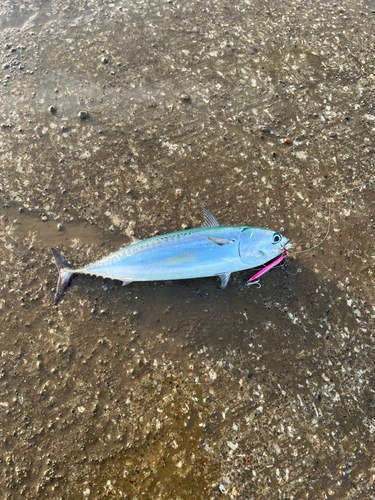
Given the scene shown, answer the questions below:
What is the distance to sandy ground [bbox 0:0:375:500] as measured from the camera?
2961 mm

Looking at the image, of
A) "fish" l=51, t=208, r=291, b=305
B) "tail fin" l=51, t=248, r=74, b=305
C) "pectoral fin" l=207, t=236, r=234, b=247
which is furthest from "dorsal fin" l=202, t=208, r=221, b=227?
"tail fin" l=51, t=248, r=74, b=305

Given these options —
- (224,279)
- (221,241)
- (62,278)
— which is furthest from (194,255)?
(62,278)

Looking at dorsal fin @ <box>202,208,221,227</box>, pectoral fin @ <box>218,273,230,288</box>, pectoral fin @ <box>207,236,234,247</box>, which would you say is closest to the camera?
pectoral fin @ <box>207,236,234,247</box>

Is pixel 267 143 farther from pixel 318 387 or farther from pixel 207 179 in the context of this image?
pixel 318 387

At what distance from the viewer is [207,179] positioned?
11.9ft

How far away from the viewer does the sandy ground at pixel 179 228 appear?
2.96 metres

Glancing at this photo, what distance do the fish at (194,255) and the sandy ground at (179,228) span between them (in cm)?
27

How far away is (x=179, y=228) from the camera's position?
3506 mm

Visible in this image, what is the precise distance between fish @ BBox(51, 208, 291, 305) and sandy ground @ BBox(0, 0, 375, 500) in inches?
10.6

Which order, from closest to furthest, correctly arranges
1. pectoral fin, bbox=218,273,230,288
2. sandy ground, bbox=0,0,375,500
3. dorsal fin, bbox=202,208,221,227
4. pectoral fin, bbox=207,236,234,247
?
sandy ground, bbox=0,0,375,500
pectoral fin, bbox=207,236,234,247
pectoral fin, bbox=218,273,230,288
dorsal fin, bbox=202,208,221,227

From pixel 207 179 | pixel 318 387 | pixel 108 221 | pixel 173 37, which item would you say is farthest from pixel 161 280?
pixel 173 37

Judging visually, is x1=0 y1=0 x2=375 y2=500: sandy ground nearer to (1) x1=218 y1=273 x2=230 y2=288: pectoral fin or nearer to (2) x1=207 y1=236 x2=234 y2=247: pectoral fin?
(1) x1=218 y1=273 x2=230 y2=288: pectoral fin

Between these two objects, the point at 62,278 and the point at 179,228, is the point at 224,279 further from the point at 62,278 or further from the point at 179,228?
the point at 62,278

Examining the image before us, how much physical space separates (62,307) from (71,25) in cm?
406
